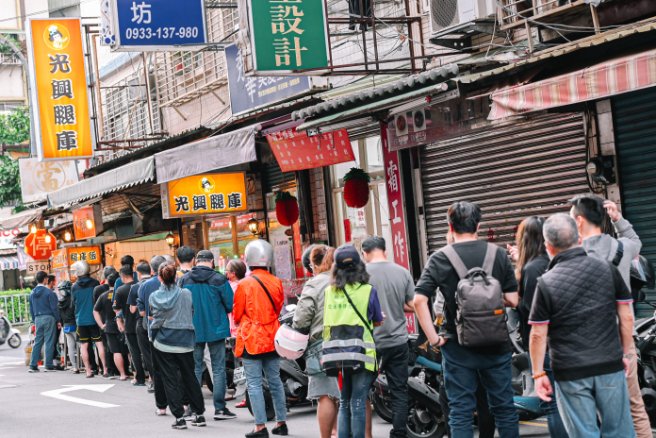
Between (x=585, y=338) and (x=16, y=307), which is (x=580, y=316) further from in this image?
(x=16, y=307)

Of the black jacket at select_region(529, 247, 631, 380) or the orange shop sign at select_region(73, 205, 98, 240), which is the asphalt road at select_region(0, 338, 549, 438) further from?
the orange shop sign at select_region(73, 205, 98, 240)

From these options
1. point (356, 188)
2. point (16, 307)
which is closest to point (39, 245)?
point (16, 307)

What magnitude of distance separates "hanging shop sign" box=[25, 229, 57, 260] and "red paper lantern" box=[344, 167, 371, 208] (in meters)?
14.7

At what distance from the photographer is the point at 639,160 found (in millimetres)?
12570

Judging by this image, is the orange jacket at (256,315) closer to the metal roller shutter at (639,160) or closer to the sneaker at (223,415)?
the sneaker at (223,415)

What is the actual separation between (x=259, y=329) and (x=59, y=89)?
44.5ft

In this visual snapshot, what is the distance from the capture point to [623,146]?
41.9 ft

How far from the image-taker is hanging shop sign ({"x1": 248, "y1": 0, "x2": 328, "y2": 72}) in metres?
14.3

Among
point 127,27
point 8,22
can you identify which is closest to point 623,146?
point 127,27

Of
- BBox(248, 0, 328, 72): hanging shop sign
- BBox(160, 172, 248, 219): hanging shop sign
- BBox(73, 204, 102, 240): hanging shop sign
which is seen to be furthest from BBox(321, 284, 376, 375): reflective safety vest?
BBox(73, 204, 102, 240): hanging shop sign

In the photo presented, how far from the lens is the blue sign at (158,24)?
17.4 m

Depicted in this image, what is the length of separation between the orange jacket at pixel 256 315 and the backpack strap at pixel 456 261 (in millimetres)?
3477

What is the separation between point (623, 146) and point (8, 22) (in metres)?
44.8

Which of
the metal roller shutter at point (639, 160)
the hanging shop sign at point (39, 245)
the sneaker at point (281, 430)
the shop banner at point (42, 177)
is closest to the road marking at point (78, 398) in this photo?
the sneaker at point (281, 430)
